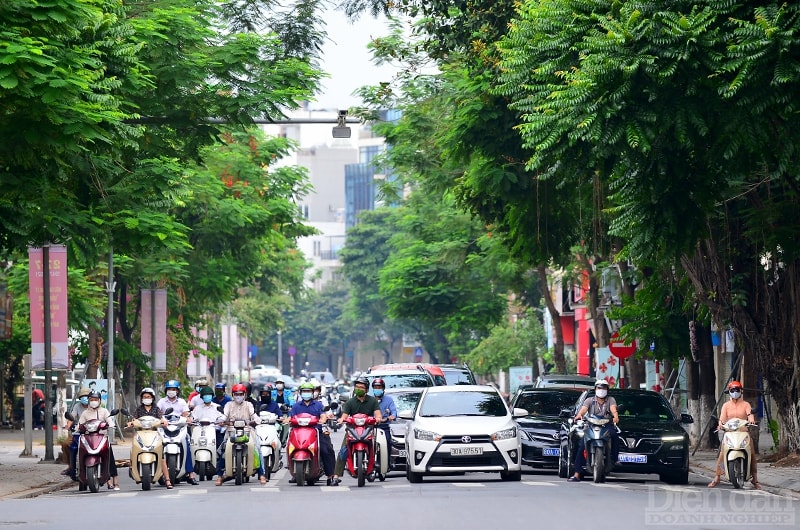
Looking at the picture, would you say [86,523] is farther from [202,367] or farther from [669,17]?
[202,367]

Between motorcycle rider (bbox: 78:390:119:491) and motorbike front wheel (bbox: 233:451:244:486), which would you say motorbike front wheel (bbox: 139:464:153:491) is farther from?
motorbike front wheel (bbox: 233:451:244:486)

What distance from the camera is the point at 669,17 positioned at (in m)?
18.0

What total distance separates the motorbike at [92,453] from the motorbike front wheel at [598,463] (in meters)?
7.31

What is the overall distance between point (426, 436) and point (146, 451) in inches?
174

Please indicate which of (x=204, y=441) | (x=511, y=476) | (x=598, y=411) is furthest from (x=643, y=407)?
(x=204, y=441)

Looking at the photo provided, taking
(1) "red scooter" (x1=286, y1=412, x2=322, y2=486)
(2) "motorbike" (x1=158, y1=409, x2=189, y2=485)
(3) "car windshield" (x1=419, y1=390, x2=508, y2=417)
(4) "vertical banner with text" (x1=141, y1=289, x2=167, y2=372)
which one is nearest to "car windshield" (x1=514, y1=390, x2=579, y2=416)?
(3) "car windshield" (x1=419, y1=390, x2=508, y2=417)

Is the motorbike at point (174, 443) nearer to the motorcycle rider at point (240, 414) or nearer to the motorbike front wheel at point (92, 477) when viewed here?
the motorcycle rider at point (240, 414)

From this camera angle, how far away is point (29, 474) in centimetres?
2736

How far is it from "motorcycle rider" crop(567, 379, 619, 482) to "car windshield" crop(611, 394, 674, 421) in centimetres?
126

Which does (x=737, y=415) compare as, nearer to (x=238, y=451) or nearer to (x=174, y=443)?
(x=238, y=451)

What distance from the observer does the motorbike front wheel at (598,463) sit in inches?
888

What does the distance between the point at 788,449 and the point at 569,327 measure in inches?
2070

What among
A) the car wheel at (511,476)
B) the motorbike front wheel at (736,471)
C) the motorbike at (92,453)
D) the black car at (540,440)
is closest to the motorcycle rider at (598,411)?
the car wheel at (511,476)

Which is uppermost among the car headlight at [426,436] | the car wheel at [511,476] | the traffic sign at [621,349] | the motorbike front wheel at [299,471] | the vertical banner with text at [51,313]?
the vertical banner with text at [51,313]
